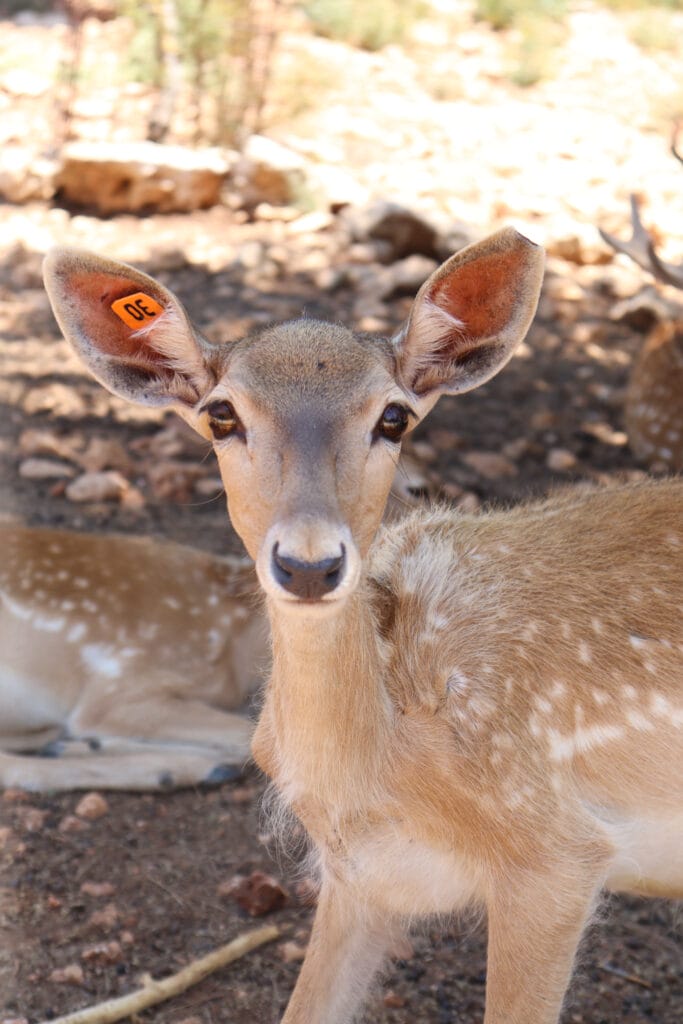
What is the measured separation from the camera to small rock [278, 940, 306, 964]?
12.1 feet

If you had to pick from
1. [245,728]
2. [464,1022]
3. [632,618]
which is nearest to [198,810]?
[245,728]

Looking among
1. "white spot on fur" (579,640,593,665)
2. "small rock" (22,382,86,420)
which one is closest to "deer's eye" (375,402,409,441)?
"white spot on fur" (579,640,593,665)

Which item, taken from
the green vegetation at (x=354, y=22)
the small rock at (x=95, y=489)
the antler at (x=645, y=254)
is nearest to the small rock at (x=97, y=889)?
the small rock at (x=95, y=489)

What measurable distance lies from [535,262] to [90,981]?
87.9 inches

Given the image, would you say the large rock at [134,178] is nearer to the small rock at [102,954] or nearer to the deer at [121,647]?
the deer at [121,647]

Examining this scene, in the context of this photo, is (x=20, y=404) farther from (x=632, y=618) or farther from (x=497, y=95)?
(x=497, y=95)

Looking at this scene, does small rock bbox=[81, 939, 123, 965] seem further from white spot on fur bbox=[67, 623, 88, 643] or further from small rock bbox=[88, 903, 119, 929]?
white spot on fur bbox=[67, 623, 88, 643]

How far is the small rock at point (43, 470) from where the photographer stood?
6.29m

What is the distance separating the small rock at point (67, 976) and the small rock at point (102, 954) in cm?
6

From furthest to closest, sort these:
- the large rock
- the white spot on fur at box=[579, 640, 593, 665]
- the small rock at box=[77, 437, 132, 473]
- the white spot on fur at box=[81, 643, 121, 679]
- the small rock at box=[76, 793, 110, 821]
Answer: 1. the large rock
2. the small rock at box=[77, 437, 132, 473]
3. the white spot on fur at box=[81, 643, 121, 679]
4. the small rock at box=[76, 793, 110, 821]
5. the white spot on fur at box=[579, 640, 593, 665]

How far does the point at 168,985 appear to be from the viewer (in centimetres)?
344

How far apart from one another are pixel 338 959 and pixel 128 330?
1.61m

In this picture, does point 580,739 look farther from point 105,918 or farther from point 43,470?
point 43,470

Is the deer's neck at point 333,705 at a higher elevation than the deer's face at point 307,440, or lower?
lower
